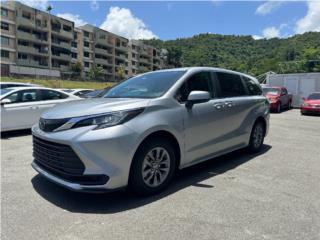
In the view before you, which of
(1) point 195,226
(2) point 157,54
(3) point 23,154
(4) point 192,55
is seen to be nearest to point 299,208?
(1) point 195,226

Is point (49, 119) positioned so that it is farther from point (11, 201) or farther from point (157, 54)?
point (157, 54)

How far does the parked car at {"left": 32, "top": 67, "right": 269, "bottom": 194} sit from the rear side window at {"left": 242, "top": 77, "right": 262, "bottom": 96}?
1.11 metres

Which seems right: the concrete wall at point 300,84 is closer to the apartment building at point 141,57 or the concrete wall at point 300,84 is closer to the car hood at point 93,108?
the car hood at point 93,108

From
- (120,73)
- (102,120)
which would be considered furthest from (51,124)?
(120,73)

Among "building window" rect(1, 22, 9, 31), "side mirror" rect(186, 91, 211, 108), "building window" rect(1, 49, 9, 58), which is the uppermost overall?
"building window" rect(1, 22, 9, 31)

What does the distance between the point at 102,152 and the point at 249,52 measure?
256 ft

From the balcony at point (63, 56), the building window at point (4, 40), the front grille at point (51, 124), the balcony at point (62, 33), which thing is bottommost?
the front grille at point (51, 124)

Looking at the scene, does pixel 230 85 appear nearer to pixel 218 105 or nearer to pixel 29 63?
pixel 218 105

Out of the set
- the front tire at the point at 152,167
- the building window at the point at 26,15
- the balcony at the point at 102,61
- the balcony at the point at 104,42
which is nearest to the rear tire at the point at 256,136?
the front tire at the point at 152,167

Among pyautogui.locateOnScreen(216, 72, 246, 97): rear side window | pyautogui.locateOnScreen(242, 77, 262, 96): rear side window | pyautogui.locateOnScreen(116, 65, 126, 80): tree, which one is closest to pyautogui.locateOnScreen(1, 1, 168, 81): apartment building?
pyautogui.locateOnScreen(116, 65, 126, 80): tree

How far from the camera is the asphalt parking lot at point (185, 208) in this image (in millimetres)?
3074

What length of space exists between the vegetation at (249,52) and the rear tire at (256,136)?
147 feet

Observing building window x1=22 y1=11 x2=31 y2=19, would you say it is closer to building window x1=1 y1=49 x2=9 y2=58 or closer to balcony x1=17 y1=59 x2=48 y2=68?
balcony x1=17 y1=59 x2=48 y2=68

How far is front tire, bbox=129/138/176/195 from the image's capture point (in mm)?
3748
